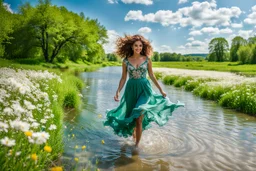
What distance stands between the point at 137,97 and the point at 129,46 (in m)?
1.37

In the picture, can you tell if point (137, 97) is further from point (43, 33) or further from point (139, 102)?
point (43, 33)

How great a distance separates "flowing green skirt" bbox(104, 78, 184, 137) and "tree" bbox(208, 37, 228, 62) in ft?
442

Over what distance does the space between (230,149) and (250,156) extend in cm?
58

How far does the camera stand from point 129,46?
23.8 feet

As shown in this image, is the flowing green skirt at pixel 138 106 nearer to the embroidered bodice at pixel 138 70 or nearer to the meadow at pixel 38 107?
the embroidered bodice at pixel 138 70

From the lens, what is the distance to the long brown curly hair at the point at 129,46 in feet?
23.5

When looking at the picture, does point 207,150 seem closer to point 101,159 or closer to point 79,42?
point 101,159

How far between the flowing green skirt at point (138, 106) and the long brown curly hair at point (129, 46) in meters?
0.78

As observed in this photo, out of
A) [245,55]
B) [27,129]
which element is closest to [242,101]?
[27,129]

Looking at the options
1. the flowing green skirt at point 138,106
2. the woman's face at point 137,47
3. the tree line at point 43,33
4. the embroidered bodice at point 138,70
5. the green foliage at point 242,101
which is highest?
the tree line at point 43,33

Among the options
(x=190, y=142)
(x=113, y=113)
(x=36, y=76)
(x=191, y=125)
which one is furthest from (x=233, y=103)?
(x=36, y=76)

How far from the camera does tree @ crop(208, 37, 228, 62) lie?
5271 inches

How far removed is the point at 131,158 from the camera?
625 cm

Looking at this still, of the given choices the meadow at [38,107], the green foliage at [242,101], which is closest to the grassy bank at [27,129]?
the meadow at [38,107]
